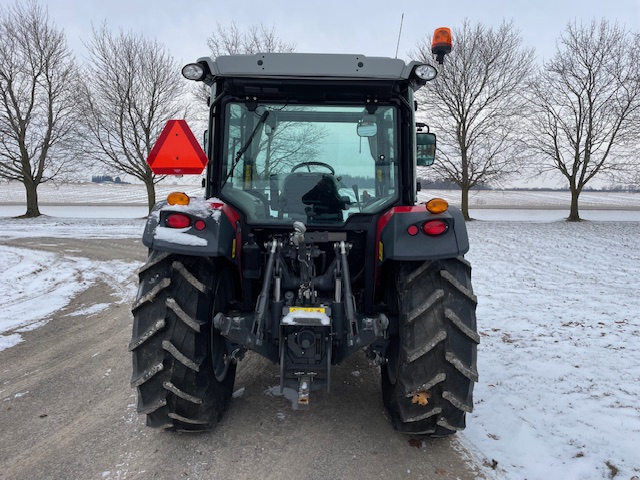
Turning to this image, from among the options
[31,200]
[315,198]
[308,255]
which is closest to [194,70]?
[315,198]

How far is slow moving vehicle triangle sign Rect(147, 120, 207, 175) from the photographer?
4.37 meters

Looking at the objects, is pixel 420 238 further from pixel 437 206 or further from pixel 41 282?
pixel 41 282

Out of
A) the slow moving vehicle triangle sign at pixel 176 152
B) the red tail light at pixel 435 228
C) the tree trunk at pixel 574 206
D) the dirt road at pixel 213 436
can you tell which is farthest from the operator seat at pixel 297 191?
→ the tree trunk at pixel 574 206

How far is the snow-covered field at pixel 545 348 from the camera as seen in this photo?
275 centimetres

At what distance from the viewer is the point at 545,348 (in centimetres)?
461

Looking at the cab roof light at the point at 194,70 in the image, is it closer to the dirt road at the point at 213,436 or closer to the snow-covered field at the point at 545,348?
the dirt road at the point at 213,436

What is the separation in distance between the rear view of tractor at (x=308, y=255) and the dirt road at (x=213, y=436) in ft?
0.58

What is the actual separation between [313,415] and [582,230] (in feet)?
60.2

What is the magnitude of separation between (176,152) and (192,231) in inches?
81.3

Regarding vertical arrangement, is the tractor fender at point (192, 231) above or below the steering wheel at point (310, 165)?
below

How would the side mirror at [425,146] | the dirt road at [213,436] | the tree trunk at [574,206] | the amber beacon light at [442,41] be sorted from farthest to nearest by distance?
the tree trunk at [574,206]
the side mirror at [425,146]
the amber beacon light at [442,41]
the dirt road at [213,436]

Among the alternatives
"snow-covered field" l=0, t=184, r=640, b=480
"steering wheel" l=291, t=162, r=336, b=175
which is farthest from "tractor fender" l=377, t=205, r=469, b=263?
"snow-covered field" l=0, t=184, r=640, b=480

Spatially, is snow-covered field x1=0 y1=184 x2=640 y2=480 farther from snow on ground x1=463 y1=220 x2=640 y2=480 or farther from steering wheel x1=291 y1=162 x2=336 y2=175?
steering wheel x1=291 y1=162 x2=336 y2=175

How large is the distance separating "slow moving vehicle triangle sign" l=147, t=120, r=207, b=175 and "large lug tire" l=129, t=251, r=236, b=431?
1726mm
